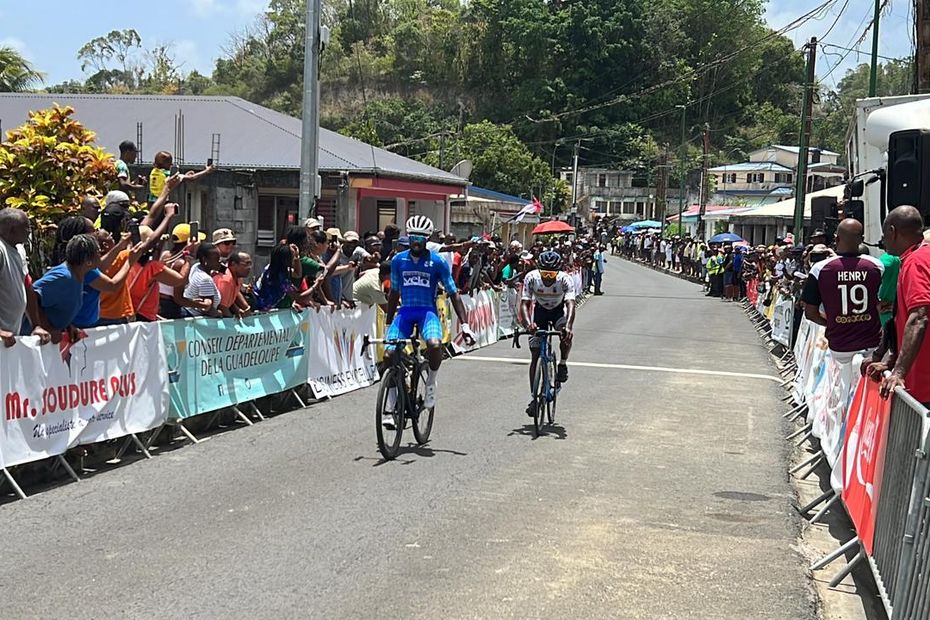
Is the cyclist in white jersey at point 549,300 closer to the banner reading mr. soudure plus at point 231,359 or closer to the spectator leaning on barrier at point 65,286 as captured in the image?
the banner reading mr. soudure plus at point 231,359

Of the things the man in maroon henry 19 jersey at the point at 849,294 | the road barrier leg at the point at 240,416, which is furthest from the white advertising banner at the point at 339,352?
the man in maroon henry 19 jersey at the point at 849,294

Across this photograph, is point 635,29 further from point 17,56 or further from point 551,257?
point 551,257

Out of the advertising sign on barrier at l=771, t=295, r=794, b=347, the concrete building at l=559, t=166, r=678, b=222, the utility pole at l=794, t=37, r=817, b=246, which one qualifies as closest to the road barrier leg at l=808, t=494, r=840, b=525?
the advertising sign on barrier at l=771, t=295, r=794, b=347

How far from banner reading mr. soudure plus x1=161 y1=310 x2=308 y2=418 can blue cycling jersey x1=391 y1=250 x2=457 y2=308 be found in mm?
2047

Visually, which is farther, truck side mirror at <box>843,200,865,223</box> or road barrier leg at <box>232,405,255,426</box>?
truck side mirror at <box>843,200,865,223</box>

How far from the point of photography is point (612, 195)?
105 metres

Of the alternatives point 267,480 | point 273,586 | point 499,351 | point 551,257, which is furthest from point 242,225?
point 273,586

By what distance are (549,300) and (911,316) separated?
17.6ft

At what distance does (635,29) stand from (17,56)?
80.5m

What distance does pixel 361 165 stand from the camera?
27.2 meters

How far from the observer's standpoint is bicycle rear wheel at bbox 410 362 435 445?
9586 mm

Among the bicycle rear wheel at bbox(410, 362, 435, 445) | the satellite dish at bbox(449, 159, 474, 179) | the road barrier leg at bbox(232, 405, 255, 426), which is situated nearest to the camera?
the bicycle rear wheel at bbox(410, 362, 435, 445)

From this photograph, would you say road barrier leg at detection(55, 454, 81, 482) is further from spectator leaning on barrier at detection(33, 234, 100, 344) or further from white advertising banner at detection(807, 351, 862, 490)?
white advertising banner at detection(807, 351, 862, 490)

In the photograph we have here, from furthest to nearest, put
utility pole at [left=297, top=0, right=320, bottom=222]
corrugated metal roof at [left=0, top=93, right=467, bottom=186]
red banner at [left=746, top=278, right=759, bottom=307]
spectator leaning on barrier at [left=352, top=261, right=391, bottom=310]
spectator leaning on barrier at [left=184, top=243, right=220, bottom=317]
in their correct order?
1. red banner at [left=746, top=278, right=759, bottom=307]
2. corrugated metal roof at [left=0, top=93, right=467, bottom=186]
3. utility pole at [left=297, top=0, right=320, bottom=222]
4. spectator leaning on barrier at [left=352, top=261, right=391, bottom=310]
5. spectator leaning on barrier at [left=184, top=243, right=220, bottom=317]
